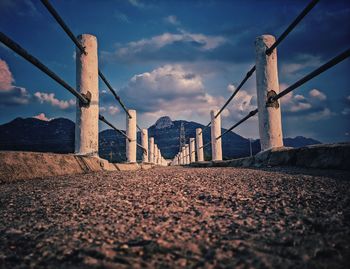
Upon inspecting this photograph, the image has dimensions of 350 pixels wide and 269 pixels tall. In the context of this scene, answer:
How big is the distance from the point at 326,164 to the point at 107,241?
6.50ft

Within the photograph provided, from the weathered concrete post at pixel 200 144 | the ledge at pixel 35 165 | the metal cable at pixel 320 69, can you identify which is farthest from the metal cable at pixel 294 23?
the weathered concrete post at pixel 200 144

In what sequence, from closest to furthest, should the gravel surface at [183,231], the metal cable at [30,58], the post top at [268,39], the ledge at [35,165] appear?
the gravel surface at [183,231] < the metal cable at [30,58] < the ledge at [35,165] < the post top at [268,39]

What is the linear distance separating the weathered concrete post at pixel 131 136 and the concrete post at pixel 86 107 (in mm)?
3222

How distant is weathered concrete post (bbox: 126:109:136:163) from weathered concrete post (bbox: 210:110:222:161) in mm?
2602

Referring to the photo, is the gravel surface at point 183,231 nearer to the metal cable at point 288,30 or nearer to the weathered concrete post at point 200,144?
the metal cable at point 288,30

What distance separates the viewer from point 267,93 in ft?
10.3

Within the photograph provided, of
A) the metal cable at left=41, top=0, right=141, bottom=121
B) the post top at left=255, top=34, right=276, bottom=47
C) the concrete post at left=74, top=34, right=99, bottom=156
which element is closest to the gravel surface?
the metal cable at left=41, top=0, right=141, bottom=121

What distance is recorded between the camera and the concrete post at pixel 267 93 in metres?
3.11

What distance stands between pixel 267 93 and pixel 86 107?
2558 mm

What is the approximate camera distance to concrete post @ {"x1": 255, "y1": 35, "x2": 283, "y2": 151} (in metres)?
3.11

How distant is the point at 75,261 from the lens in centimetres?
49

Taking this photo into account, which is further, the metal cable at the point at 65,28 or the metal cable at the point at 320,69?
the metal cable at the point at 65,28

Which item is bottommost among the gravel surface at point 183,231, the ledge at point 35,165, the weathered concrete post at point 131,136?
the gravel surface at point 183,231

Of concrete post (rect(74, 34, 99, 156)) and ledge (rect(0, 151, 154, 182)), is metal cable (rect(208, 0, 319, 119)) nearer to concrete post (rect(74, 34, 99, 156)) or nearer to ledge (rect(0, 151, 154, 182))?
concrete post (rect(74, 34, 99, 156))
